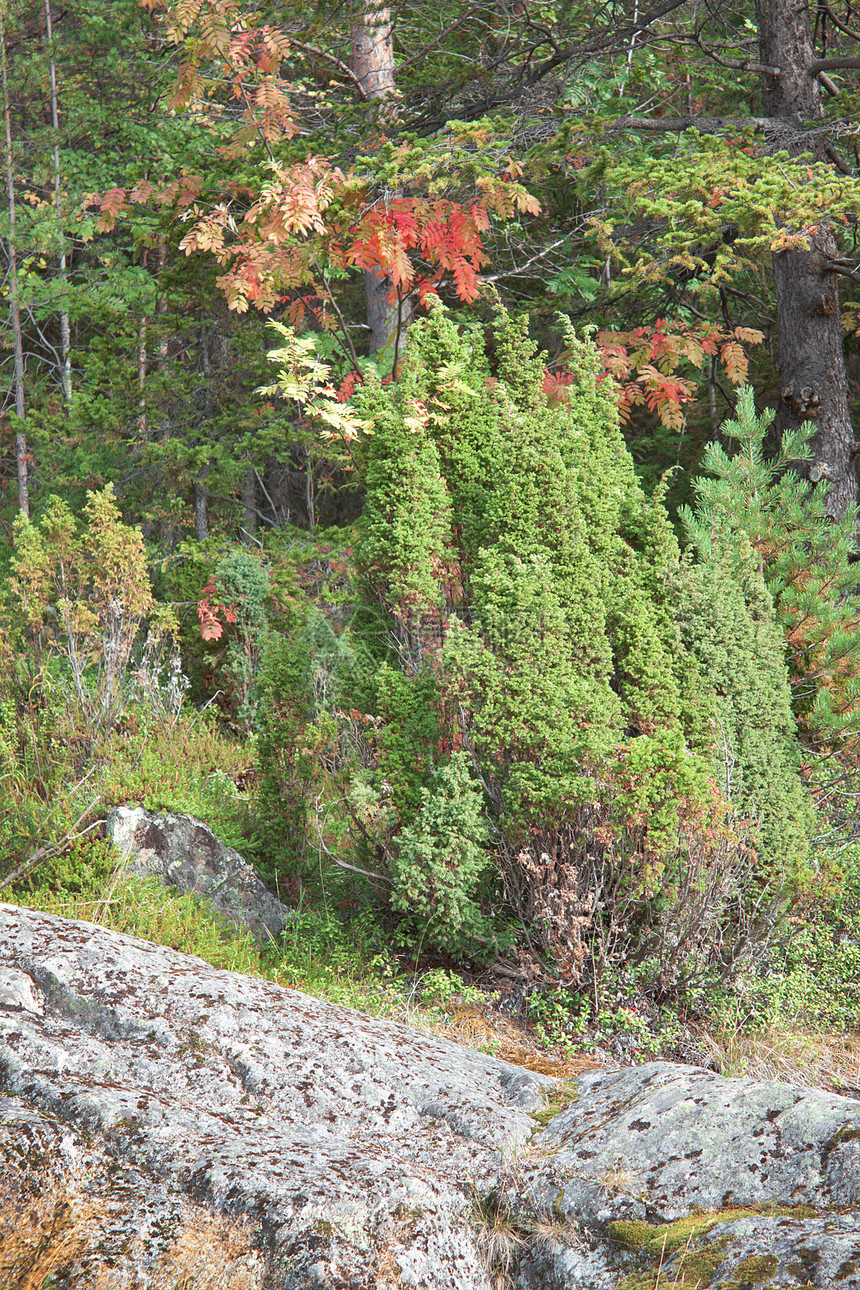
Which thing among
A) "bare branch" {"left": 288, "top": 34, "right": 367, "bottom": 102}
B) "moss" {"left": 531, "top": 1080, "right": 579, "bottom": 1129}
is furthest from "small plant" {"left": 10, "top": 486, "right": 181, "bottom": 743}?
"moss" {"left": 531, "top": 1080, "right": 579, "bottom": 1129}

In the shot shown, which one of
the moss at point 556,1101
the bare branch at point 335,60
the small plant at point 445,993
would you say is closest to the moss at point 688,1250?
the moss at point 556,1101

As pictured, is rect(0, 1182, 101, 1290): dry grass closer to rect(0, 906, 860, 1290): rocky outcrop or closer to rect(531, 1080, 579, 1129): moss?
rect(0, 906, 860, 1290): rocky outcrop

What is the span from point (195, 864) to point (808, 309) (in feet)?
18.6

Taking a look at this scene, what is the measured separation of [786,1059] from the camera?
3.86 metres

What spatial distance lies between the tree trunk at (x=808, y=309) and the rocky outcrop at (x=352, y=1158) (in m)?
5.59

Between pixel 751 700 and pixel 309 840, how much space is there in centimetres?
225

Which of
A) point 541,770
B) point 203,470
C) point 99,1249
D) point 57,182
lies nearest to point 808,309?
point 541,770

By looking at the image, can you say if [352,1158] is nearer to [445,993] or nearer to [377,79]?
[445,993]

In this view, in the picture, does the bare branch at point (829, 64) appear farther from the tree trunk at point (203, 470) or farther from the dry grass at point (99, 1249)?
the dry grass at point (99, 1249)

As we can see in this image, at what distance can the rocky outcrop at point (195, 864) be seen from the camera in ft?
15.6

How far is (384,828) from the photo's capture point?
4.24 metres

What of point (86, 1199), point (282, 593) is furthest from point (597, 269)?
point (86, 1199)

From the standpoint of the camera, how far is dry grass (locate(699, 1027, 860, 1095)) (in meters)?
3.76

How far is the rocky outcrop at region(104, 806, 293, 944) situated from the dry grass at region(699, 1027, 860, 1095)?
2043mm
